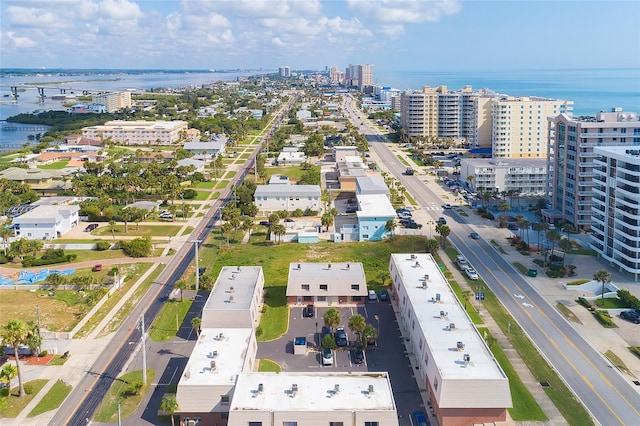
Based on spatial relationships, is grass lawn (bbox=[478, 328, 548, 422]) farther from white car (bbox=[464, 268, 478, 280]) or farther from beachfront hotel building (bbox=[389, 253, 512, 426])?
white car (bbox=[464, 268, 478, 280])

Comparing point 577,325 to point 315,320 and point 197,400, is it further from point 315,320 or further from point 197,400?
point 197,400

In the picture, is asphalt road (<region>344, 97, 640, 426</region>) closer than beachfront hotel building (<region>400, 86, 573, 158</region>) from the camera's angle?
Yes

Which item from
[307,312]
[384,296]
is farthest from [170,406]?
[384,296]

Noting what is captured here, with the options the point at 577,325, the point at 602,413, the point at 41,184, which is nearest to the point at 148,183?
the point at 41,184

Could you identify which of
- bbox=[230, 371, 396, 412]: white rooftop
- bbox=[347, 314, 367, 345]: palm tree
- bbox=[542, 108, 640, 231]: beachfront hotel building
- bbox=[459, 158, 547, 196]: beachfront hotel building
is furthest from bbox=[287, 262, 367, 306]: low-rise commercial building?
bbox=[459, 158, 547, 196]: beachfront hotel building

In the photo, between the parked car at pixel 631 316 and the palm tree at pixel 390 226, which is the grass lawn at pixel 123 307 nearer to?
the palm tree at pixel 390 226

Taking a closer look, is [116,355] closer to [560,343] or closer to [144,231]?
[560,343]
